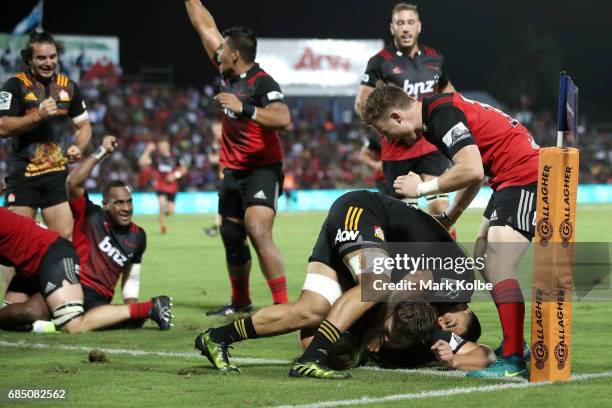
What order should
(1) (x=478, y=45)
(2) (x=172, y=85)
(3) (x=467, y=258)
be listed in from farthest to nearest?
(1) (x=478, y=45)
(2) (x=172, y=85)
(3) (x=467, y=258)

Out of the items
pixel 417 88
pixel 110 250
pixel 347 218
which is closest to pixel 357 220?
pixel 347 218

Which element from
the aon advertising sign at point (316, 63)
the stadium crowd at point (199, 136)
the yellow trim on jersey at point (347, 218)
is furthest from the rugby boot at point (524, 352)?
the aon advertising sign at point (316, 63)

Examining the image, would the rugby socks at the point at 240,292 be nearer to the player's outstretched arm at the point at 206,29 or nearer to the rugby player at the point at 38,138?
the rugby player at the point at 38,138

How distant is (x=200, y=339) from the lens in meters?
6.11

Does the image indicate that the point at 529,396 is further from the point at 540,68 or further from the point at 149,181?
the point at 540,68

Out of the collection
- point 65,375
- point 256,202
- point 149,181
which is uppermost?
point 256,202

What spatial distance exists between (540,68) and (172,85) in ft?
80.5

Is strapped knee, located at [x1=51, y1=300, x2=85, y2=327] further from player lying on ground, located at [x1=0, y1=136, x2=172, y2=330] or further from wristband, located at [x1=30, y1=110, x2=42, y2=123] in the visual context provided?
wristband, located at [x1=30, y1=110, x2=42, y2=123]

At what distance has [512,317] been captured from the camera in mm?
5832

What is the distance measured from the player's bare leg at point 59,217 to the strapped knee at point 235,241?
1.36 metres

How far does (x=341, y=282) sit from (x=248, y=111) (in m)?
2.87

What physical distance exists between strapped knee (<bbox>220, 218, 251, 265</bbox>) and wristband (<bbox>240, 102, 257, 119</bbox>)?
114 centimetres

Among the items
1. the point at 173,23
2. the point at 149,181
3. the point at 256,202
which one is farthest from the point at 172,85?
the point at 256,202

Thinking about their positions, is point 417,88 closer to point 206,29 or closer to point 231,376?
point 206,29
